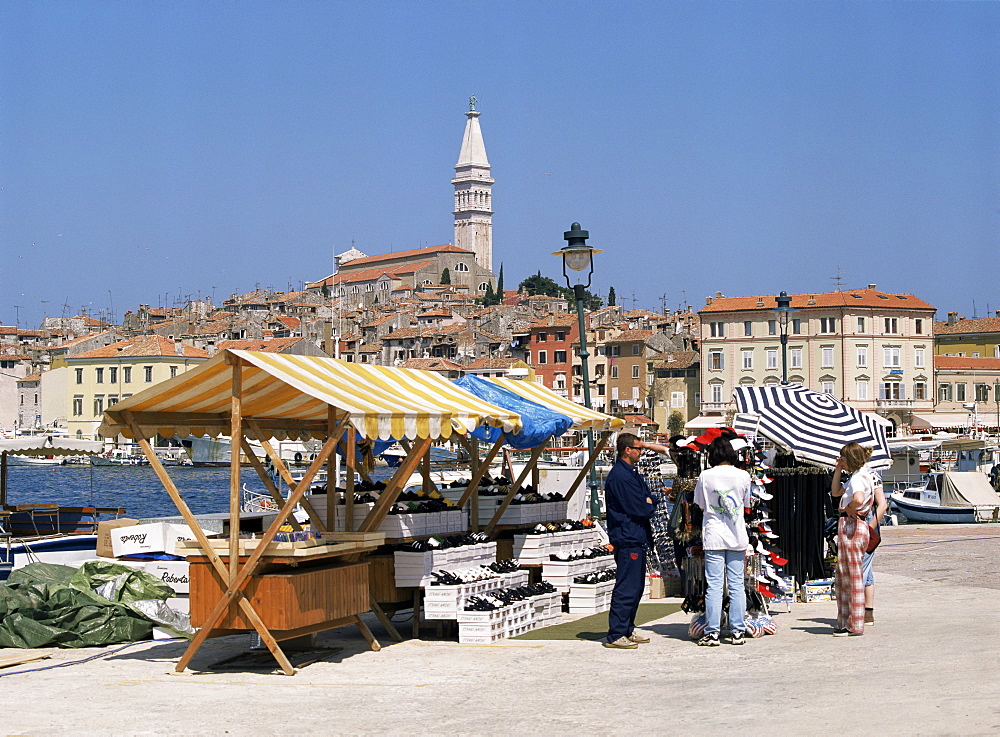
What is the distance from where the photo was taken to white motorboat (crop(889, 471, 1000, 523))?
130 ft

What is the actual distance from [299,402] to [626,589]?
322 centimetres

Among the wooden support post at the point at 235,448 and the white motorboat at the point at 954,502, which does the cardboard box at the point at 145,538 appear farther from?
the white motorboat at the point at 954,502

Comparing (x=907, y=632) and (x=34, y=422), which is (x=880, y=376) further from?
(x=907, y=632)

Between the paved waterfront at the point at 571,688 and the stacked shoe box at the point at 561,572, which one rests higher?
the stacked shoe box at the point at 561,572

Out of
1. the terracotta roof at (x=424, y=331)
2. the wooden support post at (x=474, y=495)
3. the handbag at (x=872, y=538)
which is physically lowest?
the handbag at (x=872, y=538)

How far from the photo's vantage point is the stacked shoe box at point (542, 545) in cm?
1328

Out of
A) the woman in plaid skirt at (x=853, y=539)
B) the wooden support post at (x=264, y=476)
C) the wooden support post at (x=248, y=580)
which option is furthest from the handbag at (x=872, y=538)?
the wooden support post at (x=264, y=476)

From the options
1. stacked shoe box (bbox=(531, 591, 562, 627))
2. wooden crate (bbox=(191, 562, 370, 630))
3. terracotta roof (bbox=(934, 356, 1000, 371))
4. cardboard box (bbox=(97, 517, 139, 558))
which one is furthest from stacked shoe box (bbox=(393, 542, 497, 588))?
terracotta roof (bbox=(934, 356, 1000, 371))

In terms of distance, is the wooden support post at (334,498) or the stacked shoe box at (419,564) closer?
the wooden support post at (334,498)

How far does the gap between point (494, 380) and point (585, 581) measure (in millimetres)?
3386

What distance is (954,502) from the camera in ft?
138

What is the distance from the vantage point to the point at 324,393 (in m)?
10.1

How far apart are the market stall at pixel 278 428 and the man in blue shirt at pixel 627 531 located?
139cm

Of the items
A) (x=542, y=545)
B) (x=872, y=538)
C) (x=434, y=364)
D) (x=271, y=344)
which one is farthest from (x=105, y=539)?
(x=271, y=344)
